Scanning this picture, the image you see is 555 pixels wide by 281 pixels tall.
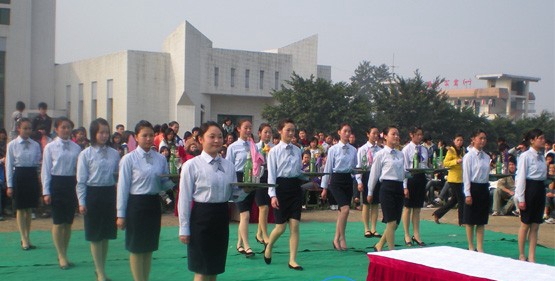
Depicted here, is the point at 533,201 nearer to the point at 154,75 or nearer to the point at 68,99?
the point at 154,75

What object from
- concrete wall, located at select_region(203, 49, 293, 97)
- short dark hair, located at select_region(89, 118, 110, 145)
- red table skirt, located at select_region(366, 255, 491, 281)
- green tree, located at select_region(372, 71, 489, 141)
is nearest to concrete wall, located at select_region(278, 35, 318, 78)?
concrete wall, located at select_region(203, 49, 293, 97)

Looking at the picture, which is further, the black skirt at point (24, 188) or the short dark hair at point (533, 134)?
the black skirt at point (24, 188)

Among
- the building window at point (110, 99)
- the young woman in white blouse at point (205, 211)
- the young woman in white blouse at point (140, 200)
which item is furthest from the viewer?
the building window at point (110, 99)

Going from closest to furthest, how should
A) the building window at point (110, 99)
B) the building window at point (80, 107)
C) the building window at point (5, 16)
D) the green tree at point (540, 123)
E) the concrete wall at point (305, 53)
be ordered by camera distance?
1. the building window at point (5, 16)
2. the building window at point (110, 99)
3. the green tree at point (540, 123)
4. the concrete wall at point (305, 53)
5. the building window at point (80, 107)

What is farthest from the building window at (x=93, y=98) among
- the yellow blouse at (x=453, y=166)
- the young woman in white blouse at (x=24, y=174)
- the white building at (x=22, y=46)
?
the yellow blouse at (x=453, y=166)

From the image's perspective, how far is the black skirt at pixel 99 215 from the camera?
24.1 feet

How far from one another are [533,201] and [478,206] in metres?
0.73

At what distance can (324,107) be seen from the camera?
112 ft

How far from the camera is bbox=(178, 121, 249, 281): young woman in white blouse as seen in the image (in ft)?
18.2

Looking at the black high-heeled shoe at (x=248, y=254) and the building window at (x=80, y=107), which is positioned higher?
the building window at (x=80, y=107)

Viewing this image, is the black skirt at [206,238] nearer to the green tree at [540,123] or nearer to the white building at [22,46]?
the white building at [22,46]

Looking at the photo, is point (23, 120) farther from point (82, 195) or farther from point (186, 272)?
point (186, 272)

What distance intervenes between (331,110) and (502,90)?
4627cm

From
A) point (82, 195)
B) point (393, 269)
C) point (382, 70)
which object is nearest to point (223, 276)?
point (82, 195)
